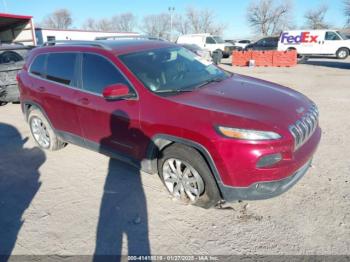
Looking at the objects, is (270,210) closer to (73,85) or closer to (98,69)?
(98,69)

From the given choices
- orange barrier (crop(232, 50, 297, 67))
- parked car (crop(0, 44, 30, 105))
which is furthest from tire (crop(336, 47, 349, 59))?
parked car (crop(0, 44, 30, 105))

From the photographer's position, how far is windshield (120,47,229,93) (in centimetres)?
345

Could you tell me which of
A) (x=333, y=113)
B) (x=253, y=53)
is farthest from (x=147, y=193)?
(x=253, y=53)

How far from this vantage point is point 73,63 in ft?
13.5

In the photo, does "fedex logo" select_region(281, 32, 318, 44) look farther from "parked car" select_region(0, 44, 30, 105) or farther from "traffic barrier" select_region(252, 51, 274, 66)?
"parked car" select_region(0, 44, 30, 105)

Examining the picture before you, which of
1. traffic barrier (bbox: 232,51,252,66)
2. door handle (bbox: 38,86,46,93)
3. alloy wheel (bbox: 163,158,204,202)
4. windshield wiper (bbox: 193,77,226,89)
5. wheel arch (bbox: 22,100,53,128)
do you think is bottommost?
traffic barrier (bbox: 232,51,252,66)

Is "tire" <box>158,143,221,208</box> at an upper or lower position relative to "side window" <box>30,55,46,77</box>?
lower

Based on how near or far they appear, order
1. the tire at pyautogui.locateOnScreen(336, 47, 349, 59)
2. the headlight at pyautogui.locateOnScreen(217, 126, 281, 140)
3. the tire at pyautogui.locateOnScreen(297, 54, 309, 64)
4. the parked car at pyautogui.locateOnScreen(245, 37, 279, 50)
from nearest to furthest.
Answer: the headlight at pyautogui.locateOnScreen(217, 126, 281, 140) < the tire at pyautogui.locateOnScreen(336, 47, 349, 59) < the tire at pyautogui.locateOnScreen(297, 54, 309, 64) < the parked car at pyautogui.locateOnScreen(245, 37, 279, 50)

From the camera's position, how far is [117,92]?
10.6 feet

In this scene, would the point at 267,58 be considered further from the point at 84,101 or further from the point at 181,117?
the point at 181,117

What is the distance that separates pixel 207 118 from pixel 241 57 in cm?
1800

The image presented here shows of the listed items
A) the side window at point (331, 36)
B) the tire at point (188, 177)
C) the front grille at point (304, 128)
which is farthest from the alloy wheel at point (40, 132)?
the side window at point (331, 36)

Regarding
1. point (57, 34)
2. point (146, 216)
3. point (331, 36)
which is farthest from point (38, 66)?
point (57, 34)

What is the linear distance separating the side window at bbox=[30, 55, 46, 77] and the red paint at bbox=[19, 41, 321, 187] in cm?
59
